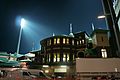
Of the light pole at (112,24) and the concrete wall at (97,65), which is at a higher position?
the light pole at (112,24)

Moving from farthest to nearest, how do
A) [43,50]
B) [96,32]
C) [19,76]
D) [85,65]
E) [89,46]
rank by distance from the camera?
[43,50]
[89,46]
[96,32]
[85,65]
[19,76]

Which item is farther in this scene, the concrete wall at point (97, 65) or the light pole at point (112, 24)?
the light pole at point (112, 24)

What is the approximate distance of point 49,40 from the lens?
45.1 m

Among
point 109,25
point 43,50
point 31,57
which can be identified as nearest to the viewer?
point 109,25

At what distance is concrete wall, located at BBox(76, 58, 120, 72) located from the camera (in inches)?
847

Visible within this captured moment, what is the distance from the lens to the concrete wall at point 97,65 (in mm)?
21516

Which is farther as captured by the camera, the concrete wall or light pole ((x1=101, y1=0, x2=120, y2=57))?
light pole ((x1=101, y1=0, x2=120, y2=57))

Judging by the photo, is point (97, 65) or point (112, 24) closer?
point (97, 65)

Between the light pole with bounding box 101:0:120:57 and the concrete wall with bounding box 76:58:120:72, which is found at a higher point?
the light pole with bounding box 101:0:120:57

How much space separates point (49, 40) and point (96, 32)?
1309 cm

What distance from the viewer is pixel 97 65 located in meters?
21.9

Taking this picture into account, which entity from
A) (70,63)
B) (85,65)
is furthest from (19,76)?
(70,63)

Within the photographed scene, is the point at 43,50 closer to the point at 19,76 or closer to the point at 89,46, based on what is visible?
the point at 89,46

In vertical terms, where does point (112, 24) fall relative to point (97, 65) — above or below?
above
